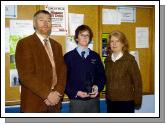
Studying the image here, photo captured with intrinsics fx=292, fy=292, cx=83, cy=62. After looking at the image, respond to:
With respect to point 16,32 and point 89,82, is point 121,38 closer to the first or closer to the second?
point 89,82

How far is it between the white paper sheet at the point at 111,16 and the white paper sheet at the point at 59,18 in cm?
32

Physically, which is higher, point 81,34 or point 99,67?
point 81,34

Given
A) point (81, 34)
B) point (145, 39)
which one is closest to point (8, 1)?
point (81, 34)

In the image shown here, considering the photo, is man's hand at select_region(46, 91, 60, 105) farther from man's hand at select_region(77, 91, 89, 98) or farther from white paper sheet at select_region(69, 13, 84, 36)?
white paper sheet at select_region(69, 13, 84, 36)

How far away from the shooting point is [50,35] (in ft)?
7.98

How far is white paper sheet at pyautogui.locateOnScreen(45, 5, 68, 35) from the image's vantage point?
2428 mm

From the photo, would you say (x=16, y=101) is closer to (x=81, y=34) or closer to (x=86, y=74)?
(x=86, y=74)

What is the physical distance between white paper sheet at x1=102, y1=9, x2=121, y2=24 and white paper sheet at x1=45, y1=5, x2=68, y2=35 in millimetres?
324

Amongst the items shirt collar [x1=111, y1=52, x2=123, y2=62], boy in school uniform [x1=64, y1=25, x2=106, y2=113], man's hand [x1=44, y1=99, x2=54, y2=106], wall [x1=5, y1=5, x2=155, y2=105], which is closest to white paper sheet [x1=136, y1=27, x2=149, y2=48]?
wall [x1=5, y1=5, x2=155, y2=105]

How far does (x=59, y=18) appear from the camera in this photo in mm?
2441

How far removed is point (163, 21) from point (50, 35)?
3.10ft

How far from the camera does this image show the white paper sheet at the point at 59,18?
2.43m

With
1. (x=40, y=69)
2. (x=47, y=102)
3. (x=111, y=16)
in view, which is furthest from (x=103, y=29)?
(x=47, y=102)

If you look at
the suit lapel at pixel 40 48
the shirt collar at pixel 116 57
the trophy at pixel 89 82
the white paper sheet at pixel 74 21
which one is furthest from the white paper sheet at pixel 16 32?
the shirt collar at pixel 116 57
